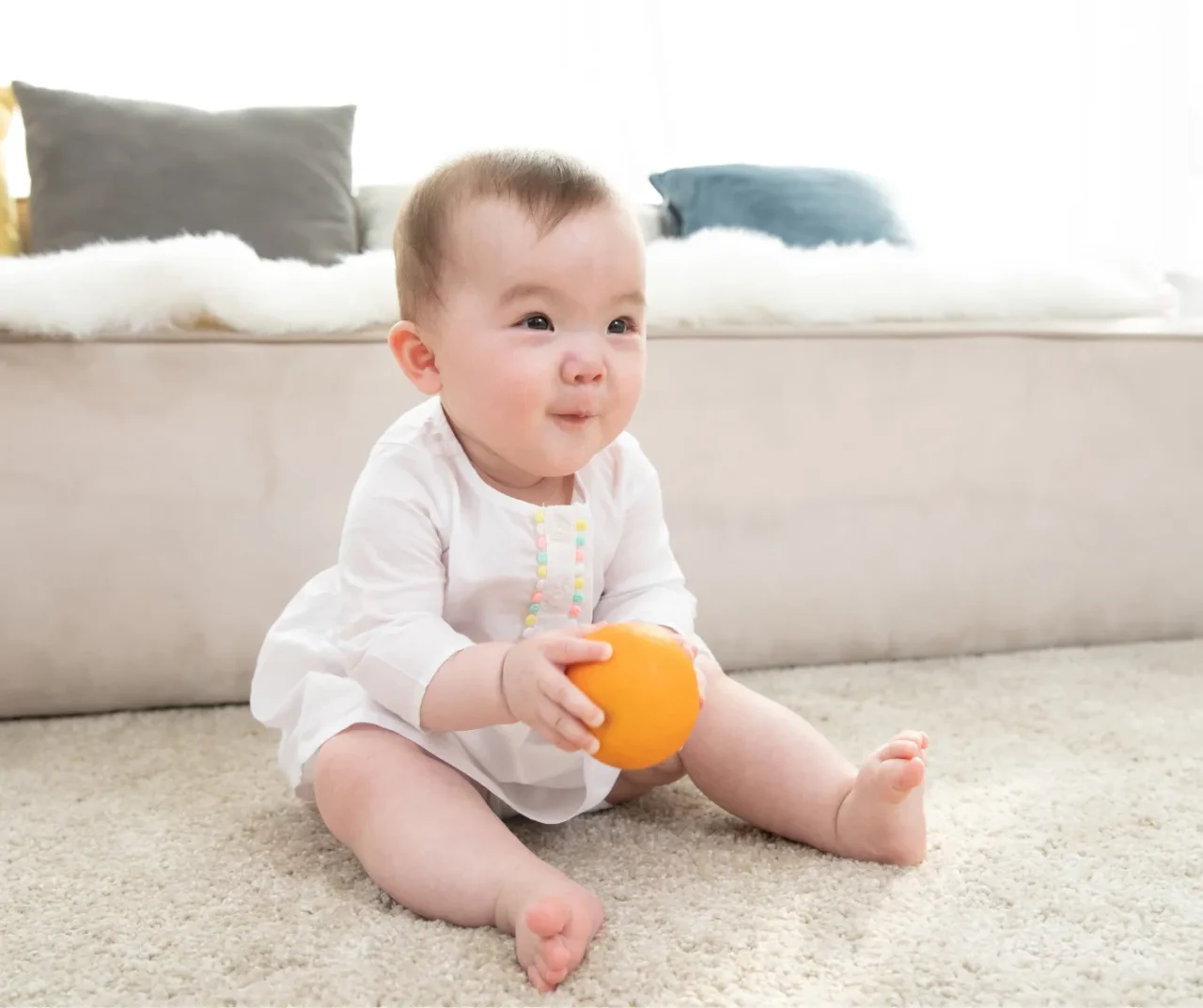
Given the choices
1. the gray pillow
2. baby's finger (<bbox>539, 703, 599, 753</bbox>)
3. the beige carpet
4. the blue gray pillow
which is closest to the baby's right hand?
baby's finger (<bbox>539, 703, 599, 753</bbox>)

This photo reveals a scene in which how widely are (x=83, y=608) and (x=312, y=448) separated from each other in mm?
275

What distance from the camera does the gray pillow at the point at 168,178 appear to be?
1.83 metres

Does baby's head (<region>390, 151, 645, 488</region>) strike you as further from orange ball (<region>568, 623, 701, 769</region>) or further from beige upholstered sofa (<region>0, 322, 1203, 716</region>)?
beige upholstered sofa (<region>0, 322, 1203, 716</region>)

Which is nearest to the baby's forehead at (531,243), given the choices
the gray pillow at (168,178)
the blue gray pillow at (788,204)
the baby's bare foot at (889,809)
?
the baby's bare foot at (889,809)

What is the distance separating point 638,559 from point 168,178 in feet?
4.11

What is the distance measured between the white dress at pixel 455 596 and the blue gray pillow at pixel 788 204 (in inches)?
47.0

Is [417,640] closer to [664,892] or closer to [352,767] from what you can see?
[352,767]

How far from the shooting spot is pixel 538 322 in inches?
32.1

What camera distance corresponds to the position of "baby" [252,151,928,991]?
0.77m

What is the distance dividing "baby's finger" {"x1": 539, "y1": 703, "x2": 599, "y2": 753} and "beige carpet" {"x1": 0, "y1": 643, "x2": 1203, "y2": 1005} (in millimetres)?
130

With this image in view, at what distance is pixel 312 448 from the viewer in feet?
3.97

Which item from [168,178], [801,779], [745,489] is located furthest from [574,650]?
[168,178]

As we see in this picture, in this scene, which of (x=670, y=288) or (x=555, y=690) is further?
(x=670, y=288)

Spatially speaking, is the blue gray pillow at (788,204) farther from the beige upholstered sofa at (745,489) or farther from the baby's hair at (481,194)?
the baby's hair at (481,194)
